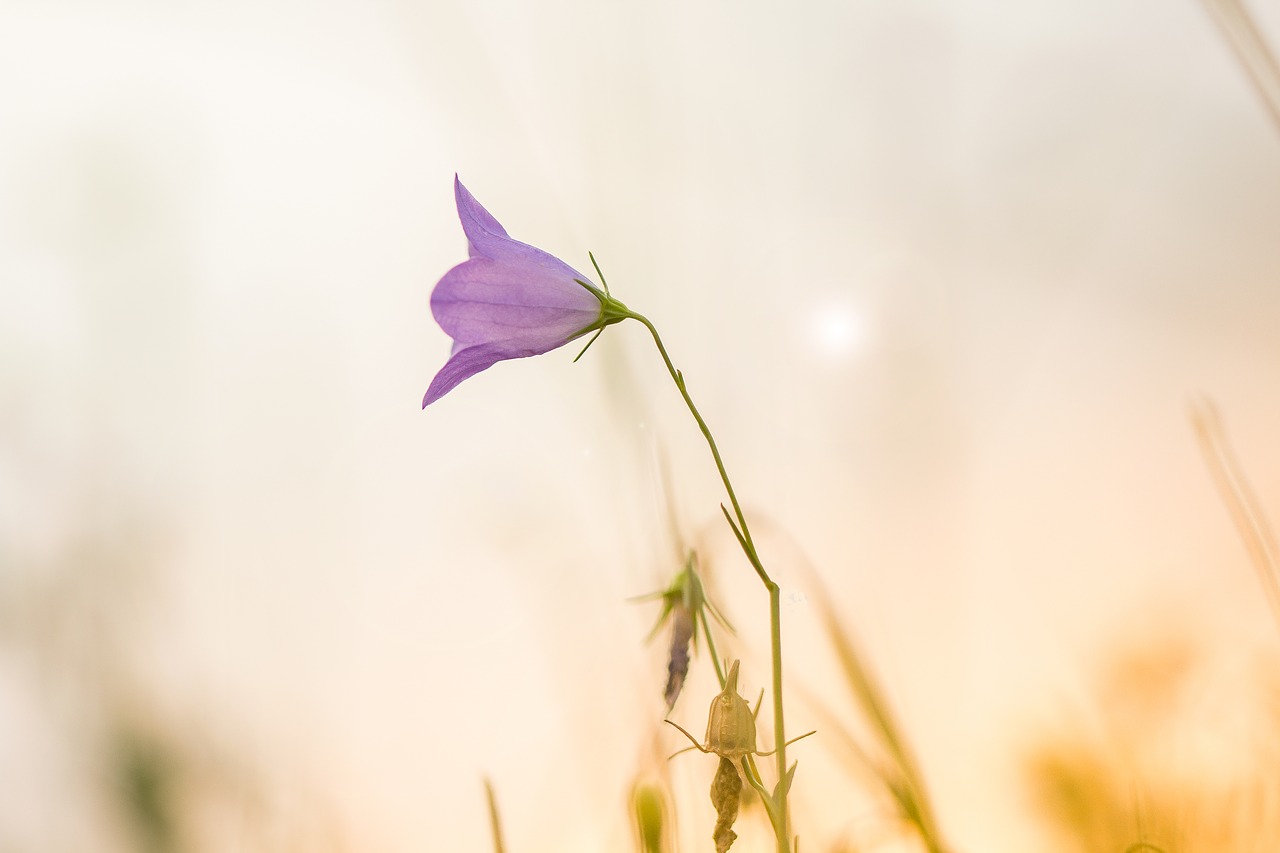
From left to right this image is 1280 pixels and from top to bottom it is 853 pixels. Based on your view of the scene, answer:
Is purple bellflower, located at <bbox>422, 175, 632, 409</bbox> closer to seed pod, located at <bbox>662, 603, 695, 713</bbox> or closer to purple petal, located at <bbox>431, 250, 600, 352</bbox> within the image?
purple petal, located at <bbox>431, 250, 600, 352</bbox>

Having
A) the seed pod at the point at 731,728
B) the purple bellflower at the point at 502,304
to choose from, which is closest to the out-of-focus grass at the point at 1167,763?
the seed pod at the point at 731,728

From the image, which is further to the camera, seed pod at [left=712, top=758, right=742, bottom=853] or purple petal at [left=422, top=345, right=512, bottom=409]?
purple petal at [left=422, top=345, right=512, bottom=409]

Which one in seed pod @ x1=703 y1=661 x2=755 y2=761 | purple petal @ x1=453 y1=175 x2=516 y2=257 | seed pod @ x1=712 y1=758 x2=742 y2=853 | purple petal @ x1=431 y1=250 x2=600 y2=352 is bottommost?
seed pod @ x1=712 y1=758 x2=742 y2=853

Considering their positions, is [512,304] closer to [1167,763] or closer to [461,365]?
[461,365]

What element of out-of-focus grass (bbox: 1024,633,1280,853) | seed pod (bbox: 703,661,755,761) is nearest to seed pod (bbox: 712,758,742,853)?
seed pod (bbox: 703,661,755,761)

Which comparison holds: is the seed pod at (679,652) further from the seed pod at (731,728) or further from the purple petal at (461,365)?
the purple petal at (461,365)

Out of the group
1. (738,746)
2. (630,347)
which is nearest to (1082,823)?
(738,746)

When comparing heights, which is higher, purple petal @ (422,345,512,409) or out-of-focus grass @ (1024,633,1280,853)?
purple petal @ (422,345,512,409)
